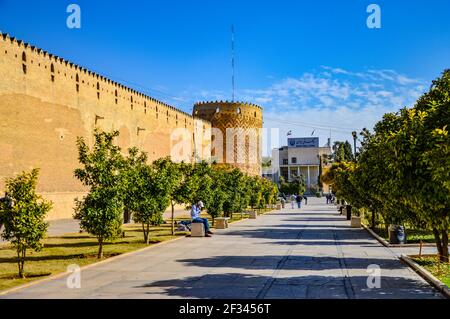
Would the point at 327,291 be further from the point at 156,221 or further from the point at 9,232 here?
the point at 156,221

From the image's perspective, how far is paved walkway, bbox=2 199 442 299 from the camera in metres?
8.43

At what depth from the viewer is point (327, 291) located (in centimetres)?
851

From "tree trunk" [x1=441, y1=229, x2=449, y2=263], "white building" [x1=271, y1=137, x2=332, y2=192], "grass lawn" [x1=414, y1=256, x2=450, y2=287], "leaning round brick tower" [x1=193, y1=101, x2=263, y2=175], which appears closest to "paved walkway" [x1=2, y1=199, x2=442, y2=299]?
"grass lawn" [x1=414, y1=256, x2=450, y2=287]

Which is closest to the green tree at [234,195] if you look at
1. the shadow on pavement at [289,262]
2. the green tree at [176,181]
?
the green tree at [176,181]

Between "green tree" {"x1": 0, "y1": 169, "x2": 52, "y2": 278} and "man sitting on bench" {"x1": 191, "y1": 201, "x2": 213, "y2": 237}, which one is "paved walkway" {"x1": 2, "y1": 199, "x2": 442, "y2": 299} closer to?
"green tree" {"x1": 0, "y1": 169, "x2": 52, "y2": 278}

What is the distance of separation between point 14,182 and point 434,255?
31.4 feet

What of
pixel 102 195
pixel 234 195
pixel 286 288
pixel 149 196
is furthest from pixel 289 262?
pixel 234 195

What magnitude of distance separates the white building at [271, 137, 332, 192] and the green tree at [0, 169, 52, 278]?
10084 cm

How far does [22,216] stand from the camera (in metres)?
10.4

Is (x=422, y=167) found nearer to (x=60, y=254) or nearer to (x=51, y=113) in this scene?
(x=60, y=254)

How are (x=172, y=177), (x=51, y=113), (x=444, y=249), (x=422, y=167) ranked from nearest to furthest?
(x=422, y=167)
(x=444, y=249)
(x=172, y=177)
(x=51, y=113)

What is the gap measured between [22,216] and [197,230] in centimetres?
918

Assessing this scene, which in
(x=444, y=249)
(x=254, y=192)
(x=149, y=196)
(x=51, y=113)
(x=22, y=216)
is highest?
(x=51, y=113)
